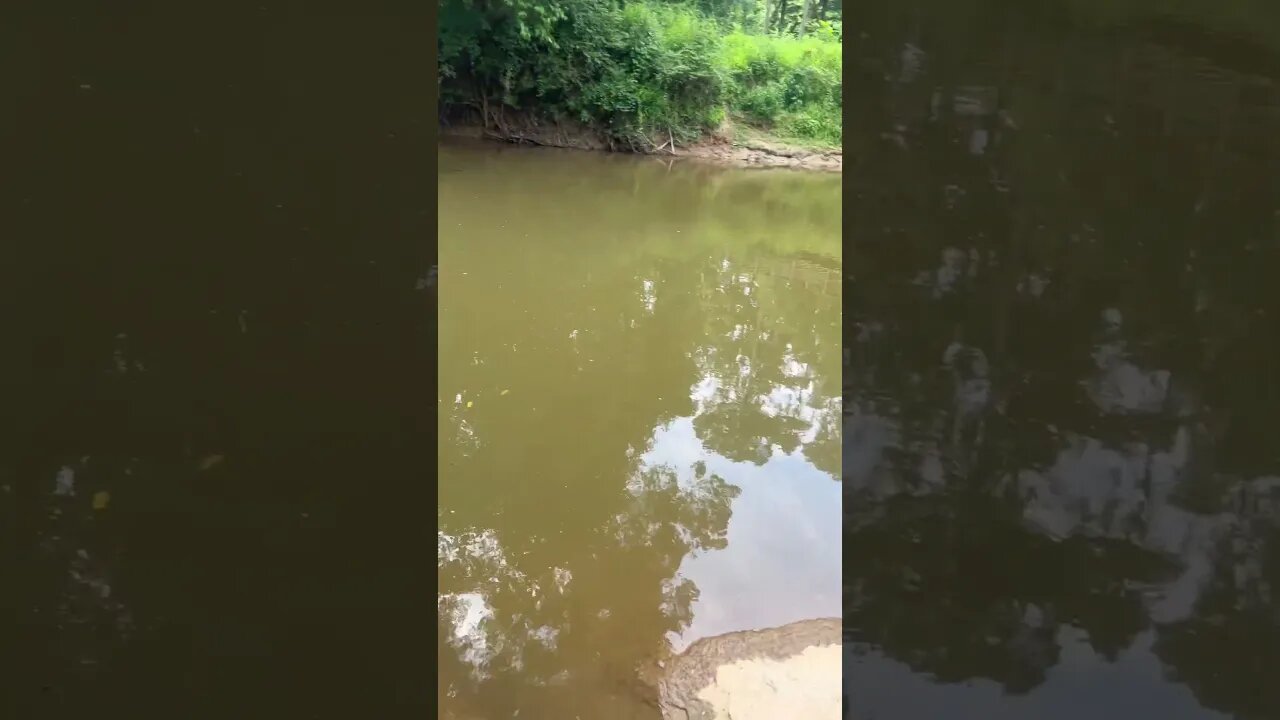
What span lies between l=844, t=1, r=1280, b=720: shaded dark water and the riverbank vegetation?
11.8m

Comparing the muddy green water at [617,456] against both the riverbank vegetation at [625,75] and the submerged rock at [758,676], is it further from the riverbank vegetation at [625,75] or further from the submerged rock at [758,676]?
the riverbank vegetation at [625,75]

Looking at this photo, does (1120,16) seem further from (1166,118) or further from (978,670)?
(978,670)

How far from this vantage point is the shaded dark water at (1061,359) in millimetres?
1151

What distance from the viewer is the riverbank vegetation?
41.1 ft

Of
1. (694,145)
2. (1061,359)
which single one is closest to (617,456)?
(1061,359)

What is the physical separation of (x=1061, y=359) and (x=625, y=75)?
12695mm

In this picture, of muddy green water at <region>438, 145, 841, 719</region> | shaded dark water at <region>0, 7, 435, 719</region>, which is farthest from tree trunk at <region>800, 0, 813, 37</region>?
shaded dark water at <region>0, 7, 435, 719</region>

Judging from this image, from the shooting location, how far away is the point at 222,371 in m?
1.04

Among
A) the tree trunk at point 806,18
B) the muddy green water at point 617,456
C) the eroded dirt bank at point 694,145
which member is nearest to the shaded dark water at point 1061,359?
the muddy green water at point 617,456

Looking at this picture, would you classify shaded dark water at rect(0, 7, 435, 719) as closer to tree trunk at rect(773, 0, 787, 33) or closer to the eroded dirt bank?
the eroded dirt bank

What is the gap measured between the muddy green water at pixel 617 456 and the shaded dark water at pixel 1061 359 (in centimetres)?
149

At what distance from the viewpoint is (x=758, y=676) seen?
2.65 meters

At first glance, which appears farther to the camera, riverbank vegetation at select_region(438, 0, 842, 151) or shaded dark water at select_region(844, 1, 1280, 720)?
riverbank vegetation at select_region(438, 0, 842, 151)

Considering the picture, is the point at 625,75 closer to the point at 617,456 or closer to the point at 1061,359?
the point at 617,456
